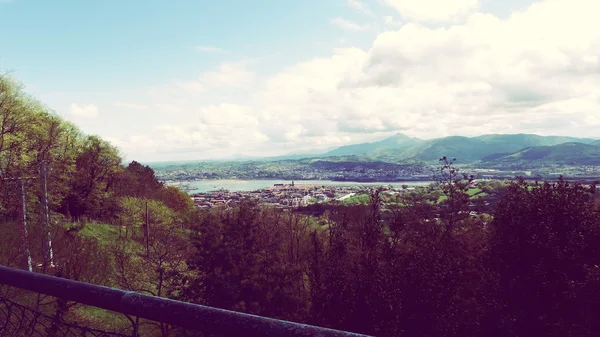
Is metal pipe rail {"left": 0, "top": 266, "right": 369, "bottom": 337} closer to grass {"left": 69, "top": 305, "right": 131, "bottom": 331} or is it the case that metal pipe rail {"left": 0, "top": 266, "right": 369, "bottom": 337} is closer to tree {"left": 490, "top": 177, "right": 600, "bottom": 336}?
tree {"left": 490, "top": 177, "right": 600, "bottom": 336}

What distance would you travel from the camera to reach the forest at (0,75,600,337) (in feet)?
44.5

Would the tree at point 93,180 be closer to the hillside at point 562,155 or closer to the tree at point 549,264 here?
the tree at point 549,264

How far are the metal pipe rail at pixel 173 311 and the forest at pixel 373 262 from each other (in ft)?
25.2

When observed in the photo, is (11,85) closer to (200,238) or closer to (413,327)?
(200,238)

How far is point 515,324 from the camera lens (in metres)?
13.6

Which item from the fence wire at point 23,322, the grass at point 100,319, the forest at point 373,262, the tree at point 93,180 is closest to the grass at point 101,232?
the forest at point 373,262

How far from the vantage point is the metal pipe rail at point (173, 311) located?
1166 mm

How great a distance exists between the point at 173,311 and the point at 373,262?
17050 mm

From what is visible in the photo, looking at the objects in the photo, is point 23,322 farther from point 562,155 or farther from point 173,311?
point 562,155

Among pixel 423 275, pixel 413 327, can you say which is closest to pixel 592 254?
pixel 423 275

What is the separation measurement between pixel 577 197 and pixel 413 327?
27.9 ft

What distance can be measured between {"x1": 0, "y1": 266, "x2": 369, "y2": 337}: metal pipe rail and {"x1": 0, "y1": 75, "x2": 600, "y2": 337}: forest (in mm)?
7686

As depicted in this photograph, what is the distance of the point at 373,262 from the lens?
17.4 m

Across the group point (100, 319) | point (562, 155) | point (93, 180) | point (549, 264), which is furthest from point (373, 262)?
point (562, 155)
